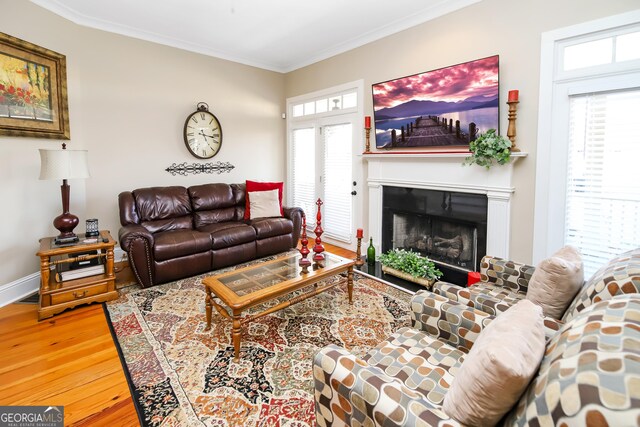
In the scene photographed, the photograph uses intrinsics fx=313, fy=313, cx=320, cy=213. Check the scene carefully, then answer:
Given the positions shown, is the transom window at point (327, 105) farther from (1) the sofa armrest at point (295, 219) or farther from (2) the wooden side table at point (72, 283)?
(2) the wooden side table at point (72, 283)

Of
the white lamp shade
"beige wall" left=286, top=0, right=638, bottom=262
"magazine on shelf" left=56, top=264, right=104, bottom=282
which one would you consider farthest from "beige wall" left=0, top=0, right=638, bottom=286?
"magazine on shelf" left=56, top=264, right=104, bottom=282

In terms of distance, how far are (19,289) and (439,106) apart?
4.87m

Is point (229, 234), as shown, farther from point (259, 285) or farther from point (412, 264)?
point (412, 264)

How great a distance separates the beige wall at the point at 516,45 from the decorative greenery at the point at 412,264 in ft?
2.62

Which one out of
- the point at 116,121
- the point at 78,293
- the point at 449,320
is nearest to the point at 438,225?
the point at 449,320

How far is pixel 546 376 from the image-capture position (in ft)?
2.70

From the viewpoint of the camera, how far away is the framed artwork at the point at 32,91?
301 centimetres

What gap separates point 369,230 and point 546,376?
364 cm

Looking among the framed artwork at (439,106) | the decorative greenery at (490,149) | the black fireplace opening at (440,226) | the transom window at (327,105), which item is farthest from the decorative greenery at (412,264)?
the transom window at (327,105)

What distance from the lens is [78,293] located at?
9.52 ft

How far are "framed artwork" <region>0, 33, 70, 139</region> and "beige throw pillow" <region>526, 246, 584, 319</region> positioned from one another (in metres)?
4.58

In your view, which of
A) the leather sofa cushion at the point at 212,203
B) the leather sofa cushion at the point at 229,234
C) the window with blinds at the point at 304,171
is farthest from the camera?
the window with blinds at the point at 304,171

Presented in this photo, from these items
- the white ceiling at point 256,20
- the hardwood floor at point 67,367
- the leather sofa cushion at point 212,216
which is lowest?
the hardwood floor at point 67,367

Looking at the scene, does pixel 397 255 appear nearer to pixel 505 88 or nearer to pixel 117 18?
pixel 505 88
